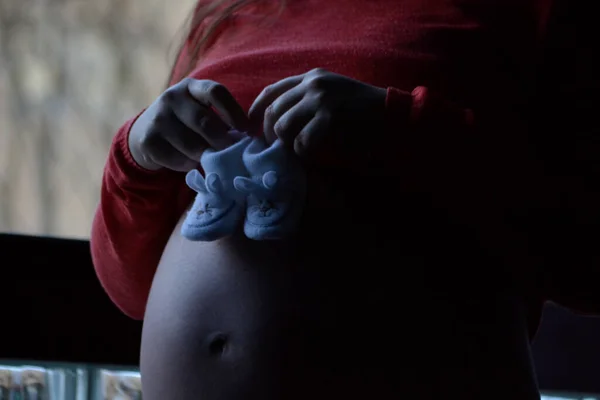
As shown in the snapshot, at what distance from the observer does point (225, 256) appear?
63 cm

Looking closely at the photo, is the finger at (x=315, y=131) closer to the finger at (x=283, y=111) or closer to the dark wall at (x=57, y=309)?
the finger at (x=283, y=111)

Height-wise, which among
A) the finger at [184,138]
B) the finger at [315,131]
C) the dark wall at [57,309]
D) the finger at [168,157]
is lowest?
the dark wall at [57,309]

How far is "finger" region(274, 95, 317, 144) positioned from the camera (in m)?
0.60

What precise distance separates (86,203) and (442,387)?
2.54 feet

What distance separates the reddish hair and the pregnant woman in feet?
0.29

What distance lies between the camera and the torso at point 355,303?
59cm

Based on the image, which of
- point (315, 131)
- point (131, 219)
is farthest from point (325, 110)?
point (131, 219)

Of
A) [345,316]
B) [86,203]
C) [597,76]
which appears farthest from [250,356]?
[86,203]

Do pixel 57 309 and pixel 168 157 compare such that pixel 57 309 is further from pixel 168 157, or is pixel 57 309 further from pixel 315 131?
pixel 315 131

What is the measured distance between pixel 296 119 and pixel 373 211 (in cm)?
10

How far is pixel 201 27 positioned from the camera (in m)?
0.85

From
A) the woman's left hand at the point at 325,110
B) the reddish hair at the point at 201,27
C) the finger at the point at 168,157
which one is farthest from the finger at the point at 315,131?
the reddish hair at the point at 201,27

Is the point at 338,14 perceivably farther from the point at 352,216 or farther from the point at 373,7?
the point at 352,216

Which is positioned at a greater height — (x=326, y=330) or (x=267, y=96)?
(x=267, y=96)
